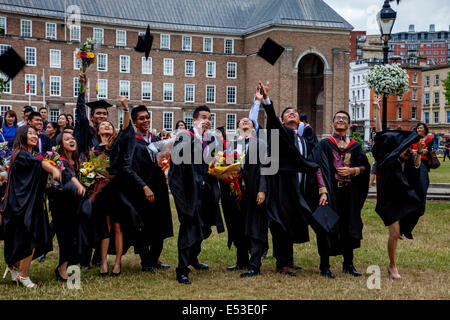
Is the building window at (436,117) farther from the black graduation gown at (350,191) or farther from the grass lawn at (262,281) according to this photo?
the black graduation gown at (350,191)

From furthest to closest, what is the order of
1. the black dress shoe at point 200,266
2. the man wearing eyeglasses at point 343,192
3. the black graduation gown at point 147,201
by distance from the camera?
the black dress shoe at point 200,266, the black graduation gown at point 147,201, the man wearing eyeglasses at point 343,192

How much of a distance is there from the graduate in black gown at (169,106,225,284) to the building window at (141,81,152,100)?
180 feet

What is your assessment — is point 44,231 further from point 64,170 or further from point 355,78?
point 355,78

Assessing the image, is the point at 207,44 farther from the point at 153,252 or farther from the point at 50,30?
the point at 153,252

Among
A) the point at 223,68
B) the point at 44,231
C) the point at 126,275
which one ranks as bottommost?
the point at 126,275

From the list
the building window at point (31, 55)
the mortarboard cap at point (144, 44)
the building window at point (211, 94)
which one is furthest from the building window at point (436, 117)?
the mortarboard cap at point (144, 44)

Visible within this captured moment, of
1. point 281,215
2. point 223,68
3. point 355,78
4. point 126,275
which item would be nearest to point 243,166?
point 281,215

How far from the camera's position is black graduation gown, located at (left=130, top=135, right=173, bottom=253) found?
7.60 m

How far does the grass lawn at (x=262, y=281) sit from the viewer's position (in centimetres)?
632

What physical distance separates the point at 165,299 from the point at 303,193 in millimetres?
2739

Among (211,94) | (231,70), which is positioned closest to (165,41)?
(211,94)

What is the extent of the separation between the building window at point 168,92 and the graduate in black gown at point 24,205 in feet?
185
